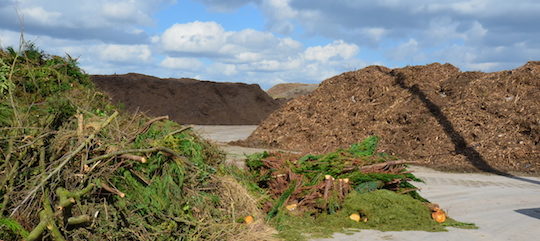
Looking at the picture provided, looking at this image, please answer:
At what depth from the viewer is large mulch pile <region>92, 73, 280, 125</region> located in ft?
118

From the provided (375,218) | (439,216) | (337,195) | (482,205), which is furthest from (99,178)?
(482,205)

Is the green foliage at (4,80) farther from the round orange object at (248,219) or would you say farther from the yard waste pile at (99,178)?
the round orange object at (248,219)

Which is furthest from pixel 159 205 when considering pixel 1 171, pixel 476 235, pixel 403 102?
pixel 403 102

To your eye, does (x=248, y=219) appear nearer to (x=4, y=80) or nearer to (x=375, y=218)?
(x=375, y=218)

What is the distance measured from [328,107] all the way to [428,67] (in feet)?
14.1

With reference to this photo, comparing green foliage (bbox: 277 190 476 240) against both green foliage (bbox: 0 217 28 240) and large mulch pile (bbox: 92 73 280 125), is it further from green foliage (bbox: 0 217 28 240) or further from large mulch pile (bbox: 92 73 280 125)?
large mulch pile (bbox: 92 73 280 125)

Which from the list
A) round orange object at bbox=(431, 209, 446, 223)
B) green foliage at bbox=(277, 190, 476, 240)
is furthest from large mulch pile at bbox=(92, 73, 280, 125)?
round orange object at bbox=(431, 209, 446, 223)

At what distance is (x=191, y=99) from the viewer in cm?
3788

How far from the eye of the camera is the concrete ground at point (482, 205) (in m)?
6.97

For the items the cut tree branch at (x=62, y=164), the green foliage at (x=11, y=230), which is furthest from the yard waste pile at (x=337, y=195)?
the green foliage at (x=11, y=230)

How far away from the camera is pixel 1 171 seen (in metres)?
4.94

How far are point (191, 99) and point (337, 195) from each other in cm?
3096

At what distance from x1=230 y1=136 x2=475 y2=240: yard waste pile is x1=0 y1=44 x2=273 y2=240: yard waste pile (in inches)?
45.7

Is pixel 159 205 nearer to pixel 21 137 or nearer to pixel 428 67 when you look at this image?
pixel 21 137
